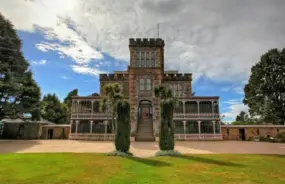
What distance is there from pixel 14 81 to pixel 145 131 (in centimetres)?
1750

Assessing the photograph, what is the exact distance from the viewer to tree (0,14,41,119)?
87.8ft

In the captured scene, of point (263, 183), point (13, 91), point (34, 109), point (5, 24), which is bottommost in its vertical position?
point (263, 183)

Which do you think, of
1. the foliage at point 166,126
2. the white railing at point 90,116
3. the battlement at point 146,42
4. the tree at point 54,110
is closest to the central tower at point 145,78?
the battlement at point 146,42

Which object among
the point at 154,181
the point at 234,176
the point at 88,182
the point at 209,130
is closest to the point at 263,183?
the point at 234,176

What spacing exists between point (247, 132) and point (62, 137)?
25930 millimetres

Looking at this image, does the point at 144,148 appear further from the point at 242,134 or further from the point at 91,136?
the point at 242,134

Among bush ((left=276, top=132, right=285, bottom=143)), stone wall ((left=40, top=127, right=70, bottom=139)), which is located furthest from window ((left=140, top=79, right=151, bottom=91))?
bush ((left=276, top=132, right=285, bottom=143))

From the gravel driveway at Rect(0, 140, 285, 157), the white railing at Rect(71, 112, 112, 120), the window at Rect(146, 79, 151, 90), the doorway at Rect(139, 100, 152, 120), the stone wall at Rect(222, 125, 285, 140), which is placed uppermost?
the window at Rect(146, 79, 151, 90)

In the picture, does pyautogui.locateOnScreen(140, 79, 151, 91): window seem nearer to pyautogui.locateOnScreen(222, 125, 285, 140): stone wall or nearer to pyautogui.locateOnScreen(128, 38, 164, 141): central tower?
pyautogui.locateOnScreen(128, 38, 164, 141): central tower

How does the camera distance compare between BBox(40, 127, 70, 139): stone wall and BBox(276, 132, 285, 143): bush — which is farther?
BBox(40, 127, 70, 139): stone wall

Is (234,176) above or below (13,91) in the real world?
below

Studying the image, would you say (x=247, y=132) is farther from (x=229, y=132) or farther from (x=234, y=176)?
(x=234, y=176)

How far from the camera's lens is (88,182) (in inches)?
303

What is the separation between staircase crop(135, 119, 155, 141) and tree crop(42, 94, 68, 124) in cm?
2173
